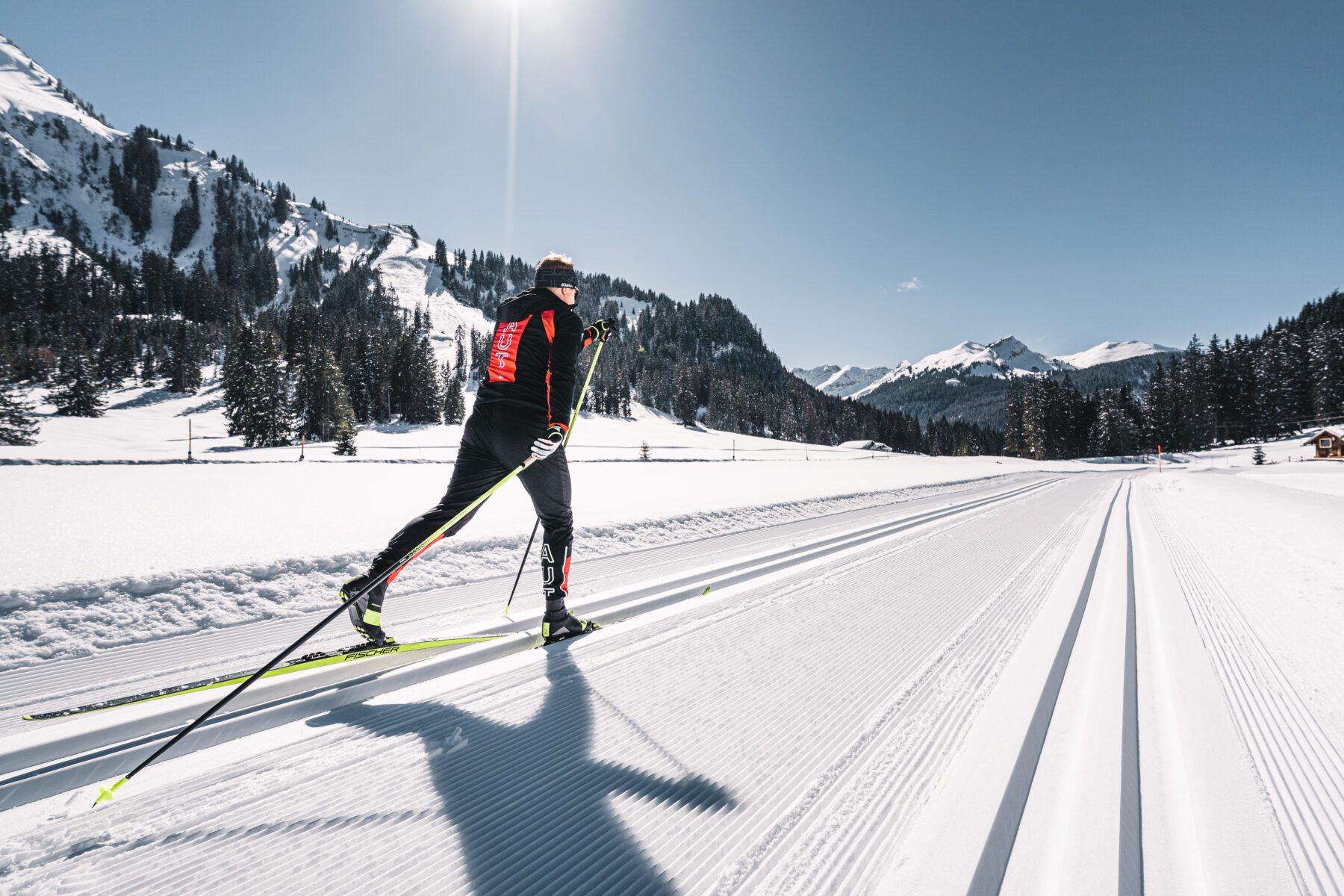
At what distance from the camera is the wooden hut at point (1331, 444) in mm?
36781

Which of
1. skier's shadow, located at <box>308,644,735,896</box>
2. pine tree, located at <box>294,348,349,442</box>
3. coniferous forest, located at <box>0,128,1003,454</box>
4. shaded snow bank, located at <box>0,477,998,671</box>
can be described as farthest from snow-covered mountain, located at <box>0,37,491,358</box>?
skier's shadow, located at <box>308,644,735,896</box>

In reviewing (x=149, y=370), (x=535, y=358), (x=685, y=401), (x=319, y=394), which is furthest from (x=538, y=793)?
(x=149, y=370)

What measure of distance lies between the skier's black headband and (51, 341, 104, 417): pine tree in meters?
62.9

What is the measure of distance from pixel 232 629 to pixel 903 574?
4.92 metres

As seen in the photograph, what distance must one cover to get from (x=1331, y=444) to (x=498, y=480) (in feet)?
200

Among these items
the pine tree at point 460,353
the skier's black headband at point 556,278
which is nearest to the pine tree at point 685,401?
the pine tree at point 460,353

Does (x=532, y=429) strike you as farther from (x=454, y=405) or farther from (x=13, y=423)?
(x=454, y=405)

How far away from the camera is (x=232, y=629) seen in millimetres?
3059

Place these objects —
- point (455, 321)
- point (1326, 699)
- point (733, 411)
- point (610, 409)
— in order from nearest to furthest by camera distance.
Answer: point (1326, 699) < point (610, 409) < point (733, 411) < point (455, 321)

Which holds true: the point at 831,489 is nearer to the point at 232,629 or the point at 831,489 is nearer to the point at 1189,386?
the point at 232,629

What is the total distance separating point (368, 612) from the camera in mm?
2822

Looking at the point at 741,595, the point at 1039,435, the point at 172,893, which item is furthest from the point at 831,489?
the point at 1039,435

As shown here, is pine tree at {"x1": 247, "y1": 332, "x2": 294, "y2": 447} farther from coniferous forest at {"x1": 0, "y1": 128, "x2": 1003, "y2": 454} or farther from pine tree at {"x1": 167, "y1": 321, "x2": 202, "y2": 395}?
pine tree at {"x1": 167, "y1": 321, "x2": 202, "y2": 395}

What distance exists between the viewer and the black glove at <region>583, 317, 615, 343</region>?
3.37 metres
